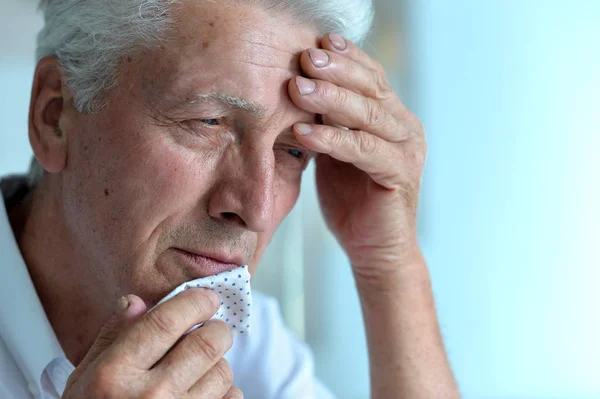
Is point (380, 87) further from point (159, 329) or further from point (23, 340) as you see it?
point (23, 340)

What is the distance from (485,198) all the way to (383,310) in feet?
3.91

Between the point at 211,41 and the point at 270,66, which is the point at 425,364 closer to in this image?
the point at 270,66

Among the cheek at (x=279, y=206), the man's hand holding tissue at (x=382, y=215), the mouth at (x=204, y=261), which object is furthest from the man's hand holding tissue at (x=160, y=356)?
the man's hand holding tissue at (x=382, y=215)

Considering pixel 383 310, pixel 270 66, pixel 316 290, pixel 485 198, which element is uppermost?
pixel 270 66

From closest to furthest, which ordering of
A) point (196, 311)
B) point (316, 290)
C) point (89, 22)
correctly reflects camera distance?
point (196, 311)
point (89, 22)
point (316, 290)

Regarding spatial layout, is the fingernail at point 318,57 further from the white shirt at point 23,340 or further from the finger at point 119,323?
the white shirt at point 23,340

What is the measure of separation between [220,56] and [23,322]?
78 cm

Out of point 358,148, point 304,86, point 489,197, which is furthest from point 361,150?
point 489,197

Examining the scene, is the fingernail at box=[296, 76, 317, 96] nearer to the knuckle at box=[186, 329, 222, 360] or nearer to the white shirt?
the knuckle at box=[186, 329, 222, 360]

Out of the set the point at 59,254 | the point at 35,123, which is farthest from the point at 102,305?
the point at 35,123

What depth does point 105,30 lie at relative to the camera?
136 cm

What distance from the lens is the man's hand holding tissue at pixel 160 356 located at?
1.01m

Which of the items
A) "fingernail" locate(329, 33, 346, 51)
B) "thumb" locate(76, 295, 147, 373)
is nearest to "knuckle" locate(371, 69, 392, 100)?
"fingernail" locate(329, 33, 346, 51)

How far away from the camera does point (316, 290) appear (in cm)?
299
